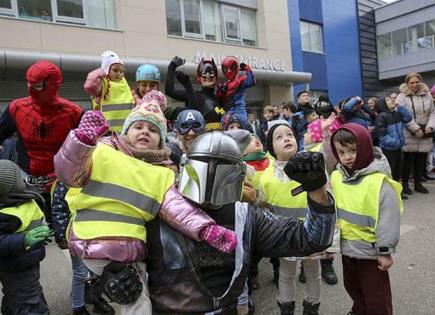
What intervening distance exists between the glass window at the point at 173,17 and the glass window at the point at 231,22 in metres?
2.09

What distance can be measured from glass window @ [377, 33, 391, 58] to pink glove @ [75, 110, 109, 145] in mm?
25488

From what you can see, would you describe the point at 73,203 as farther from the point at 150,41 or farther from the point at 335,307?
the point at 150,41

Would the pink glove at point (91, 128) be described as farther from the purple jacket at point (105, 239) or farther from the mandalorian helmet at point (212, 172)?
the mandalorian helmet at point (212, 172)

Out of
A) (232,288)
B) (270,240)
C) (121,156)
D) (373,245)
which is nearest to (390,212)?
(373,245)

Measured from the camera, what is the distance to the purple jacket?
1.50 metres

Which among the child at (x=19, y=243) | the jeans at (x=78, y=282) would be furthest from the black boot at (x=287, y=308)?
the child at (x=19, y=243)

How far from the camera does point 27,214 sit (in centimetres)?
255

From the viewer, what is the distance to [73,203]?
1654 mm

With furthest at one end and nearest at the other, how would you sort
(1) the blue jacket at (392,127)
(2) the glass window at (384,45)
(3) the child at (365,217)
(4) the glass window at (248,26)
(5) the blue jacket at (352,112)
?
1. (2) the glass window at (384,45)
2. (4) the glass window at (248,26)
3. (1) the blue jacket at (392,127)
4. (5) the blue jacket at (352,112)
5. (3) the child at (365,217)

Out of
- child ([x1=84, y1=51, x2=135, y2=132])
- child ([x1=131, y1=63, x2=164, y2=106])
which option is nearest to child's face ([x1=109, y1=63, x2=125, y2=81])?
child ([x1=84, y1=51, x2=135, y2=132])

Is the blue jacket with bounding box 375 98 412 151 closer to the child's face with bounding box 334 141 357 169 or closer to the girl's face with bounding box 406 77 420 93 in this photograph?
the girl's face with bounding box 406 77 420 93

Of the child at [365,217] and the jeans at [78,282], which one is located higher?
the child at [365,217]

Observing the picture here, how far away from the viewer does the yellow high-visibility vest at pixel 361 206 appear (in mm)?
2562

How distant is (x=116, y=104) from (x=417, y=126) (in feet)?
18.4
